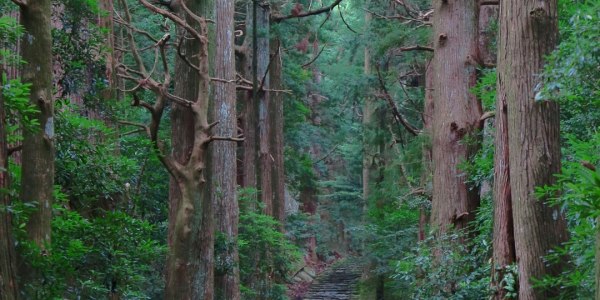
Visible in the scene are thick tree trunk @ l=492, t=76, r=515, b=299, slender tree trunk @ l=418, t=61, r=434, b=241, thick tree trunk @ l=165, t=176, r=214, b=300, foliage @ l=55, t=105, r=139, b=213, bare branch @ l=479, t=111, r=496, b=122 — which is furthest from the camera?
slender tree trunk @ l=418, t=61, r=434, b=241

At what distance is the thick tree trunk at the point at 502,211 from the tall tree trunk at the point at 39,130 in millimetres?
4598

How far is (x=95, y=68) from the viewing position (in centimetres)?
906

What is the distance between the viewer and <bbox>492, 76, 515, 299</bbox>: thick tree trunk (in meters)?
7.05

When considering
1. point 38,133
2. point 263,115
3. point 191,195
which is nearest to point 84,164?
point 38,133

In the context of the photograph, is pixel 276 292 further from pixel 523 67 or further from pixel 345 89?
pixel 523 67

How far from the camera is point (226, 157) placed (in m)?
14.1

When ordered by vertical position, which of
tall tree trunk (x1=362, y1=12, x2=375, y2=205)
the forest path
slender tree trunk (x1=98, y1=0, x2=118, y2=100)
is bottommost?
the forest path

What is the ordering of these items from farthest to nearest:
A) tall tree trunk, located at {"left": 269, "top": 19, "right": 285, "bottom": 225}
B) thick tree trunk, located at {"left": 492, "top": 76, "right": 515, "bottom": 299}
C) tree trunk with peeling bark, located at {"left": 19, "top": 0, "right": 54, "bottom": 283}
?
tall tree trunk, located at {"left": 269, "top": 19, "right": 285, "bottom": 225} → thick tree trunk, located at {"left": 492, "top": 76, "right": 515, "bottom": 299} → tree trunk with peeling bark, located at {"left": 19, "top": 0, "right": 54, "bottom": 283}

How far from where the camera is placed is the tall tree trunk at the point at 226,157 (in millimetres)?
13641

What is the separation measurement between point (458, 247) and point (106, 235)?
447 cm

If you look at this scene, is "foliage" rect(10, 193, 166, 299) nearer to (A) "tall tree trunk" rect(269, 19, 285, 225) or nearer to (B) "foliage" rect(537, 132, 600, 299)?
(B) "foliage" rect(537, 132, 600, 299)

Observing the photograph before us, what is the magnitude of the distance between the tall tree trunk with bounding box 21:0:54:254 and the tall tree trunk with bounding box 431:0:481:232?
582 cm

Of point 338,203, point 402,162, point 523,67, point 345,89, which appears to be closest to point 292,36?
point 345,89

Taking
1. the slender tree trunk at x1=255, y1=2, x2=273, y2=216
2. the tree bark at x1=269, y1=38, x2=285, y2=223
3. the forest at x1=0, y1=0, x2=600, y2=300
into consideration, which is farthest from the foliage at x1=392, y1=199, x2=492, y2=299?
the tree bark at x1=269, y1=38, x2=285, y2=223
